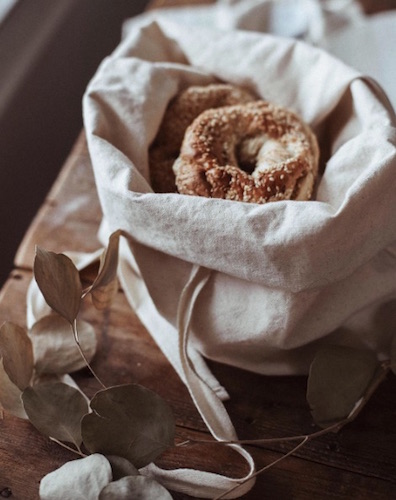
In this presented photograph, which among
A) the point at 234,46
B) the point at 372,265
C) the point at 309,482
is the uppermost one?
the point at 234,46

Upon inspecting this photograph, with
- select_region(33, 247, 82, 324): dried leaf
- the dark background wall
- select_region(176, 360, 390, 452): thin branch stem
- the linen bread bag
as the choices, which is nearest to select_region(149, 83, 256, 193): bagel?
the linen bread bag

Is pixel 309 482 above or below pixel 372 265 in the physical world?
below

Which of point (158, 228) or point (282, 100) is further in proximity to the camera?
point (282, 100)

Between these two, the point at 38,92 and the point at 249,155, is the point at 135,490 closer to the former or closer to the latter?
the point at 249,155

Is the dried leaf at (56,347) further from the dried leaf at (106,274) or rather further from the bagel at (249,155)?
the bagel at (249,155)

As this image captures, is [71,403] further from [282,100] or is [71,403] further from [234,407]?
[282,100]

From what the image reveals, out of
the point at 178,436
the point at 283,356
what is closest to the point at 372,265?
the point at 283,356
